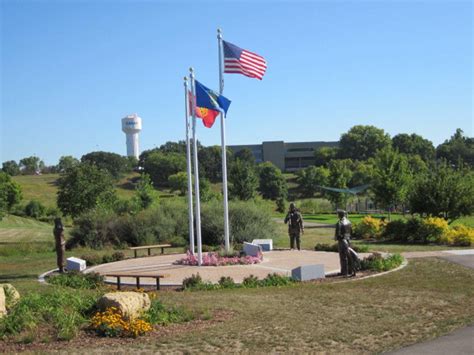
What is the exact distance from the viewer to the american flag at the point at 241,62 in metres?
17.3

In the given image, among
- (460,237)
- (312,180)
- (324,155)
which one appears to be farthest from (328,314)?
(324,155)

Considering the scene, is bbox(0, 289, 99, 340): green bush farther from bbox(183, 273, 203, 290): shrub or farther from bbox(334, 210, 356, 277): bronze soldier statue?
bbox(334, 210, 356, 277): bronze soldier statue

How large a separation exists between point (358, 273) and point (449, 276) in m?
2.21

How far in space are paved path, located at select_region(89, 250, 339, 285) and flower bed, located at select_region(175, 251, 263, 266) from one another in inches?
10.4

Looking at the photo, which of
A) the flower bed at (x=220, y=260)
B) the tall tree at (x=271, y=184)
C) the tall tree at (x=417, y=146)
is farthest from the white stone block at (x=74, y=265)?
the tall tree at (x=417, y=146)

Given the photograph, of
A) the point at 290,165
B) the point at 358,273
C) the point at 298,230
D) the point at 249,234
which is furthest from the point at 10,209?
the point at 290,165

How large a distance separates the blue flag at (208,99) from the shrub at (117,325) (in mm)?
8806

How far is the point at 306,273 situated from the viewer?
13898 millimetres

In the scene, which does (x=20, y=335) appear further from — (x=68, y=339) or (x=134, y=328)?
(x=134, y=328)

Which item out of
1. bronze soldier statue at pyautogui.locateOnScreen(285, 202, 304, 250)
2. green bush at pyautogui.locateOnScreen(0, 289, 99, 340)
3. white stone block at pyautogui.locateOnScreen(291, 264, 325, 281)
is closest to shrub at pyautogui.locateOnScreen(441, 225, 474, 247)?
bronze soldier statue at pyautogui.locateOnScreen(285, 202, 304, 250)

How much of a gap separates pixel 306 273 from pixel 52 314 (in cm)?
661

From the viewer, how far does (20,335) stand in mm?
8422

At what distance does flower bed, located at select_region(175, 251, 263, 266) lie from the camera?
56.3ft

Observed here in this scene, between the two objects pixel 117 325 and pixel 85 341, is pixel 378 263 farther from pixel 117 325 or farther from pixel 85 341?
pixel 85 341
